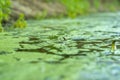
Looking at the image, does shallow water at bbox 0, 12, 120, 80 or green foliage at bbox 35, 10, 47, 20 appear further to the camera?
green foliage at bbox 35, 10, 47, 20

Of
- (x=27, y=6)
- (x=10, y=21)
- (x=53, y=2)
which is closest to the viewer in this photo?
(x=10, y=21)

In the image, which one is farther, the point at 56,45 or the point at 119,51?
the point at 56,45

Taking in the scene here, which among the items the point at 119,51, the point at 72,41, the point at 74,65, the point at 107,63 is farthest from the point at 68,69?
the point at 72,41

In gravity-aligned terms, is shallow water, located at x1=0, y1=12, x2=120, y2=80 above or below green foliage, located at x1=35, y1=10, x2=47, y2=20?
below

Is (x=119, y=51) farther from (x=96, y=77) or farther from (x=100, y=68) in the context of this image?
(x=96, y=77)

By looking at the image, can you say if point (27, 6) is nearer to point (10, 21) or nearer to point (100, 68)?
point (10, 21)

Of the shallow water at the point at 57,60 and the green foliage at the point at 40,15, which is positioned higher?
the green foliage at the point at 40,15

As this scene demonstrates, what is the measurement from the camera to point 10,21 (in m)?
9.44

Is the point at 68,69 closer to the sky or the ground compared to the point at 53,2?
closer to the ground

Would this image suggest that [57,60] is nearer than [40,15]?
Yes

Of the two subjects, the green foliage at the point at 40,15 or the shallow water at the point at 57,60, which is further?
the green foliage at the point at 40,15

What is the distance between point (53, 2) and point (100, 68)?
11.7m

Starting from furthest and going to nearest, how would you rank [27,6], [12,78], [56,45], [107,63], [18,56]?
[27,6] < [56,45] < [18,56] < [107,63] < [12,78]

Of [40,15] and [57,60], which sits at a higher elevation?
[40,15]
